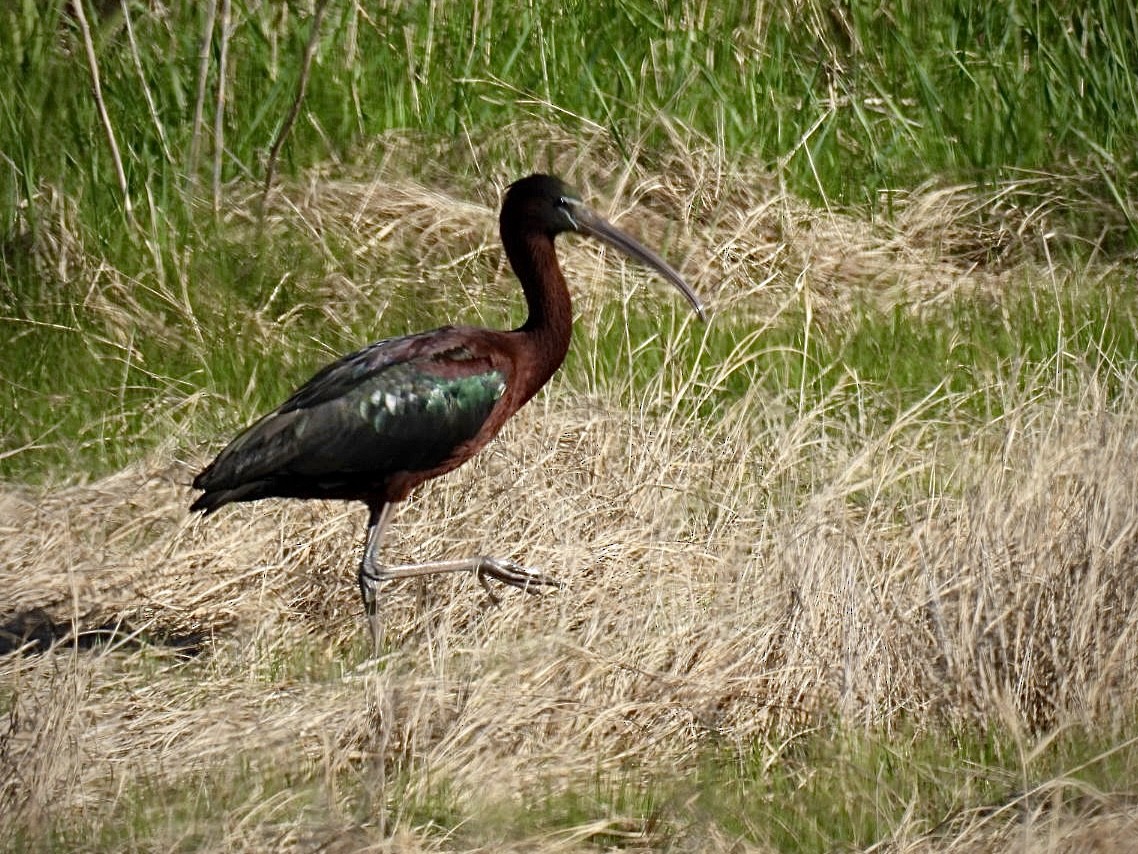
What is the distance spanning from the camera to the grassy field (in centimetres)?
421

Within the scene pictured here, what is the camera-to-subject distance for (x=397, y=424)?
17.9ft

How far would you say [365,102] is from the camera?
327 inches

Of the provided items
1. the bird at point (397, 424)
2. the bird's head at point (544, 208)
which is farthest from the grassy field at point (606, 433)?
the bird's head at point (544, 208)

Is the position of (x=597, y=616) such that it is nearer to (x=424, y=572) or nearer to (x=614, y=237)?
(x=424, y=572)

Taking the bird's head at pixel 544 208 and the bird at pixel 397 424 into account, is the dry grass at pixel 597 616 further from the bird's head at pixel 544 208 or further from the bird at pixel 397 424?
the bird's head at pixel 544 208

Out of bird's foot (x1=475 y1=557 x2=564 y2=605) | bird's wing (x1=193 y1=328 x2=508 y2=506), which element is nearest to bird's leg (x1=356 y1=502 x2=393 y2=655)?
bird's wing (x1=193 y1=328 x2=508 y2=506)

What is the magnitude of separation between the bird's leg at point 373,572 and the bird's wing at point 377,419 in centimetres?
11

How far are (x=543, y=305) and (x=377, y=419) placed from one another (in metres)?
0.63

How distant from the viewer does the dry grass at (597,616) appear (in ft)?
13.7

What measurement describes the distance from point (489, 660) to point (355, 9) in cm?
440

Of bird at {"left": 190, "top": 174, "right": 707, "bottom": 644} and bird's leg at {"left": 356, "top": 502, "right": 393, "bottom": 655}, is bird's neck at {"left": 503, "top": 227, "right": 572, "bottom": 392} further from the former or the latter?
bird's leg at {"left": 356, "top": 502, "right": 393, "bottom": 655}

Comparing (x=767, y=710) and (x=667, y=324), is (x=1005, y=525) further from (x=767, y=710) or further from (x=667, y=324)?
(x=667, y=324)

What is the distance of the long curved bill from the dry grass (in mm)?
379

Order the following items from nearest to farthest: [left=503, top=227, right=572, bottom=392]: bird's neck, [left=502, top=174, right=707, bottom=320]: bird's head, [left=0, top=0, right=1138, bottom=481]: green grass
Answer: [left=503, top=227, right=572, bottom=392]: bird's neck
[left=502, top=174, right=707, bottom=320]: bird's head
[left=0, top=0, right=1138, bottom=481]: green grass
